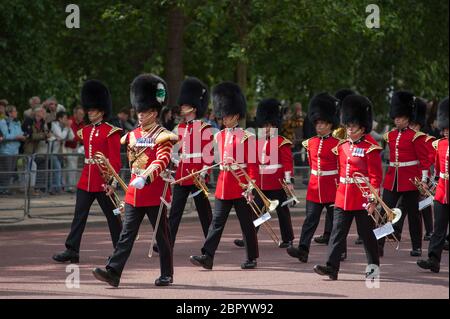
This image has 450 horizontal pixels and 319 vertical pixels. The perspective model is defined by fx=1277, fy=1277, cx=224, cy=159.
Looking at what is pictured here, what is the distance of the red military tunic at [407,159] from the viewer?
42.4 ft

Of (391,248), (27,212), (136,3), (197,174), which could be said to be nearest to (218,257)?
(197,174)

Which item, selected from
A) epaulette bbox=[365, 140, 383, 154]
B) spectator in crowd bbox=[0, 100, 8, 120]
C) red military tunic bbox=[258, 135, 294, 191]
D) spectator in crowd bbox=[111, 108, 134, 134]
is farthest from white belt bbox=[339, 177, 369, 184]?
spectator in crowd bbox=[111, 108, 134, 134]

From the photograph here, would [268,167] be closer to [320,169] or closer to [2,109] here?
[320,169]

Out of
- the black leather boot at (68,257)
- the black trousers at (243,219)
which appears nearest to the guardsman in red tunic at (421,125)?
the black trousers at (243,219)

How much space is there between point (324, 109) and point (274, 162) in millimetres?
1145

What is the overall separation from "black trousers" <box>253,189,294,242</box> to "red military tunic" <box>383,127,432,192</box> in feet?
3.80

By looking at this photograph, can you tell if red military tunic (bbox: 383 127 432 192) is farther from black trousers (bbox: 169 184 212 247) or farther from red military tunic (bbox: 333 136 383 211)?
red military tunic (bbox: 333 136 383 211)

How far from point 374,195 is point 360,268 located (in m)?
1.42

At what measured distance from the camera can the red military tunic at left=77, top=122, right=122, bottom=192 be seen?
11953mm

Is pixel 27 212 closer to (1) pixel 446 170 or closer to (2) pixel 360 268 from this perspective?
(2) pixel 360 268

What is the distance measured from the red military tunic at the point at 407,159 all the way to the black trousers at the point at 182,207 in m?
1.89

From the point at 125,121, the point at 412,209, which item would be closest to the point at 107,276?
the point at 412,209

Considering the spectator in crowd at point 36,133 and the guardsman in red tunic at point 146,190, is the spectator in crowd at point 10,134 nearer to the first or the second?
the spectator in crowd at point 36,133

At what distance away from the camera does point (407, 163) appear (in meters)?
13.0
